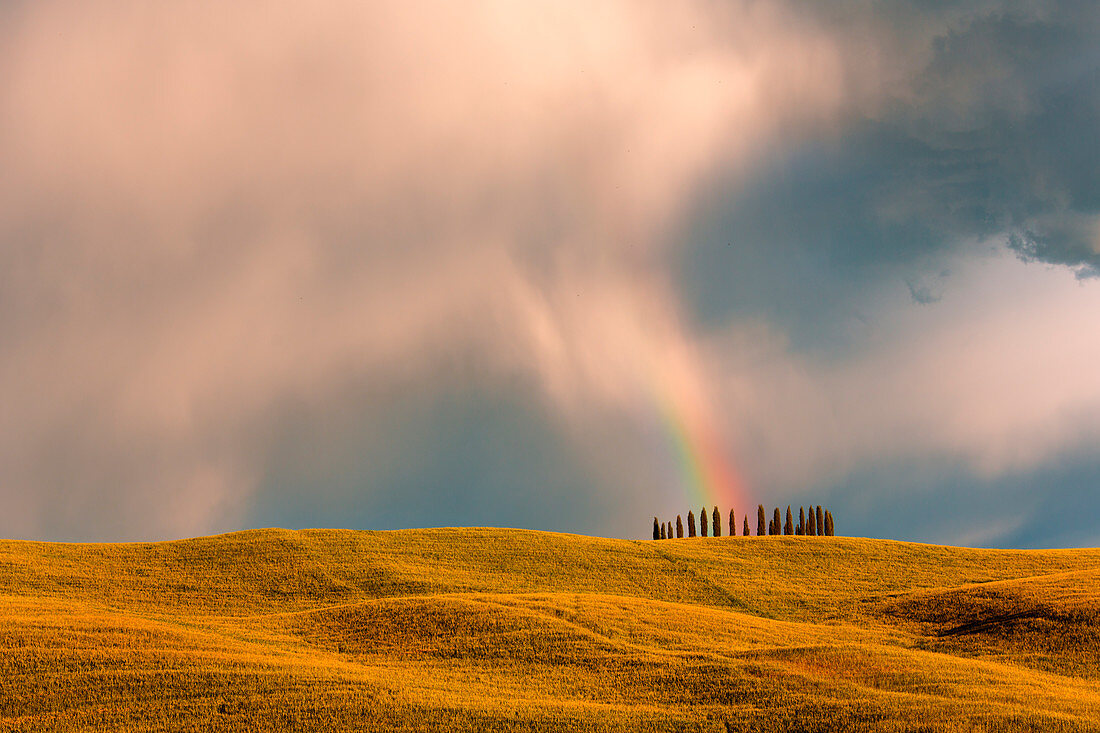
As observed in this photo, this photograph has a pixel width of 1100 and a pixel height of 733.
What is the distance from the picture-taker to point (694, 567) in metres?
55.9

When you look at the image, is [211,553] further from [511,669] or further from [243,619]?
[511,669]

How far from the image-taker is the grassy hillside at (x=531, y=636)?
25.9 meters

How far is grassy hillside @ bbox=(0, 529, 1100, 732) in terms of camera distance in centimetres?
2586

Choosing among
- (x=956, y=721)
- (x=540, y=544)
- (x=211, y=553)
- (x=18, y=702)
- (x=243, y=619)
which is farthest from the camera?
(x=540, y=544)

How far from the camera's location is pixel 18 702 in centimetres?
2634

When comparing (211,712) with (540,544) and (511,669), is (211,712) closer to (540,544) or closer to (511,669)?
(511,669)

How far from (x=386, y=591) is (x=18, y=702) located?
23141mm

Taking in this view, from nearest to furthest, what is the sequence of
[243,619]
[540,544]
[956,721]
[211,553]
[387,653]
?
[956,721] → [387,653] → [243,619] → [211,553] → [540,544]

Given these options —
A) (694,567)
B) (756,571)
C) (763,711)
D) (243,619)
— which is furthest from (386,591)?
(763,711)

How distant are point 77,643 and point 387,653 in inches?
400

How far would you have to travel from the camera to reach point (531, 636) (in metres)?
34.9

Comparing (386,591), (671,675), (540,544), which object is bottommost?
(671,675)

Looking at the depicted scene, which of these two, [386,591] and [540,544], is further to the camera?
[540,544]

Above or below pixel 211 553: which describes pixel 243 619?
below
